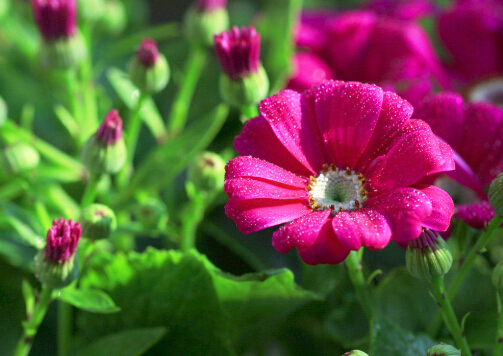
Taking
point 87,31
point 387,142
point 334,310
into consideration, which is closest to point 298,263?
point 334,310

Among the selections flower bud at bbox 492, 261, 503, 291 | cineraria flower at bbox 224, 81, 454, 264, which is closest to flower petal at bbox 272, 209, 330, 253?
cineraria flower at bbox 224, 81, 454, 264

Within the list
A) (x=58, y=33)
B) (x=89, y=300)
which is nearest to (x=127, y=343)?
(x=89, y=300)

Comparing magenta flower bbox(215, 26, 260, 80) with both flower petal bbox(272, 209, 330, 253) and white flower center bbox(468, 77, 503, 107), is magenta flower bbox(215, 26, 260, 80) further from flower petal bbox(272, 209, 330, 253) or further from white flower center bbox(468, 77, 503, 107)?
white flower center bbox(468, 77, 503, 107)

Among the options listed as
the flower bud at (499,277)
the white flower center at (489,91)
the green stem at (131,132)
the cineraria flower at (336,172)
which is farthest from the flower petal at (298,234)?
the white flower center at (489,91)

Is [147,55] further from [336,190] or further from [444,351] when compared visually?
[444,351]

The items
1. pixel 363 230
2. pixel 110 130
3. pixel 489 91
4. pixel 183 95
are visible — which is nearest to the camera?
pixel 363 230

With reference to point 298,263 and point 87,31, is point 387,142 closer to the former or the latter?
point 298,263
